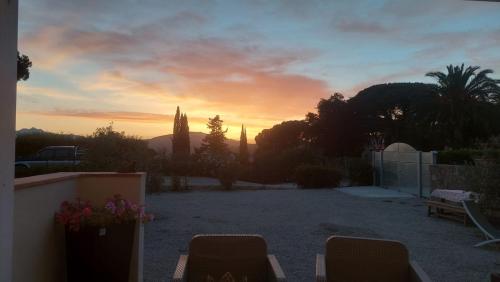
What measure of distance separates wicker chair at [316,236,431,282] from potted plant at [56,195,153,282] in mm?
1764

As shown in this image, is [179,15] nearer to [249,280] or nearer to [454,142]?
[249,280]

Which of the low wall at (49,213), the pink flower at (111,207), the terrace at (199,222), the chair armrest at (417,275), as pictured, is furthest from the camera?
the pink flower at (111,207)

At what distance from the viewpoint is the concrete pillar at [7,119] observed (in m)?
2.65

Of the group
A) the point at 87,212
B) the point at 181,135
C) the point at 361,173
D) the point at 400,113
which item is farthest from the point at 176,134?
the point at 87,212

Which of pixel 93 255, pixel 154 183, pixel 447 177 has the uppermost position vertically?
pixel 447 177

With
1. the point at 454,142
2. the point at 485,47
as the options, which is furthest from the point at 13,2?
the point at 454,142

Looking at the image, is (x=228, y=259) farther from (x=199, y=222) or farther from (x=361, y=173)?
(x=361, y=173)

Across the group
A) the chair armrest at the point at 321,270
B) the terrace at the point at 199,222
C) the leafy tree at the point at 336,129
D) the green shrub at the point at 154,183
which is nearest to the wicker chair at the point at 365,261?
the chair armrest at the point at 321,270

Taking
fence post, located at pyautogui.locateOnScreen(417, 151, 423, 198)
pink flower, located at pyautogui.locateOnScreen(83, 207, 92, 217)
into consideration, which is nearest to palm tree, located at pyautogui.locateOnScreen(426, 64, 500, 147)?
fence post, located at pyautogui.locateOnScreen(417, 151, 423, 198)

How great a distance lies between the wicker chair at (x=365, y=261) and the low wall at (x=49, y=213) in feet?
6.78

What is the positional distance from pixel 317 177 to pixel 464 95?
50.8ft

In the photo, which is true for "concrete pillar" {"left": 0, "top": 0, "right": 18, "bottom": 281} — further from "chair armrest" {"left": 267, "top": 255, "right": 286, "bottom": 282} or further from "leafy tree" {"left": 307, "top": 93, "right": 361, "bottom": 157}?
"leafy tree" {"left": 307, "top": 93, "right": 361, "bottom": 157}

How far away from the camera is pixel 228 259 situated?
11.7 ft

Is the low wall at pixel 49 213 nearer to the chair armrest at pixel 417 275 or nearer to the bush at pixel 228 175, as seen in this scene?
the chair armrest at pixel 417 275
